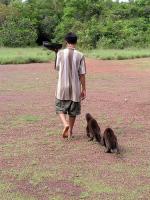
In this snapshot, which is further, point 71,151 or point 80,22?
point 80,22

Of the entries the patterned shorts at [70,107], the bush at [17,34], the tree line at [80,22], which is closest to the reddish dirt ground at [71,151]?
the patterned shorts at [70,107]

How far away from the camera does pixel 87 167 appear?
648 cm

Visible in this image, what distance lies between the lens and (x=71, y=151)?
7309mm

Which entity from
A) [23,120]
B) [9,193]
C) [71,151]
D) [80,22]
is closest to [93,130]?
[71,151]

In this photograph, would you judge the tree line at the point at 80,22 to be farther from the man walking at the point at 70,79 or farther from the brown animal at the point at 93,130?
the brown animal at the point at 93,130

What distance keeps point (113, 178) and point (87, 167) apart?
0.56 meters

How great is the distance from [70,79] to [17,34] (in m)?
29.3

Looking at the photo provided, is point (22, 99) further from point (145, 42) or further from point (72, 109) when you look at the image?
point (145, 42)

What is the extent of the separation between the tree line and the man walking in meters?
27.9

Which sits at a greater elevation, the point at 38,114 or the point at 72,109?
the point at 72,109

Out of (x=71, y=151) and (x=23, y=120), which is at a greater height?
(x=71, y=151)

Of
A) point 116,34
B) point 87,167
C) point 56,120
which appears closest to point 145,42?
point 116,34

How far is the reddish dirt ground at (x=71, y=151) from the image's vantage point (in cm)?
561

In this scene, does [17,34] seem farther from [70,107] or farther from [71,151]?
[71,151]
